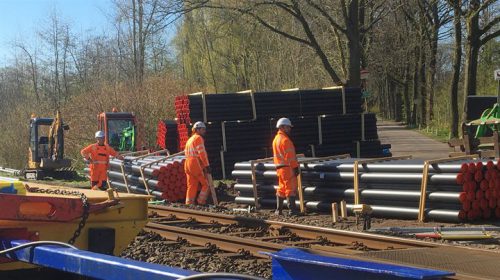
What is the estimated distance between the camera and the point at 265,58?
3881 cm

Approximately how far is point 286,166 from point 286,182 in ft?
1.10

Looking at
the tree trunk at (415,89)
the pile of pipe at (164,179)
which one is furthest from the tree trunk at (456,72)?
the pile of pipe at (164,179)

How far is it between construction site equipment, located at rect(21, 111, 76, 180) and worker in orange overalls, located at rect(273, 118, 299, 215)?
49.3 ft

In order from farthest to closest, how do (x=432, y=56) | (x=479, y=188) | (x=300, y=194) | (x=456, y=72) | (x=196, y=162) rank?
(x=432, y=56) → (x=456, y=72) → (x=196, y=162) → (x=300, y=194) → (x=479, y=188)

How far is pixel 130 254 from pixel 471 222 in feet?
19.6

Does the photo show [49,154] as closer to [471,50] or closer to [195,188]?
[195,188]

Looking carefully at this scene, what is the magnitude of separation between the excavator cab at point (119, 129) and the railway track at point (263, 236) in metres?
12.0

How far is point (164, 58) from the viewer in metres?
49.4

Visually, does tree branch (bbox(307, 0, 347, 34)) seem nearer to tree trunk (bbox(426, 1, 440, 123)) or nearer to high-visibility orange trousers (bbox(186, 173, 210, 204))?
high-visibility orange trousers (bbox(186, 173, 210, 204))

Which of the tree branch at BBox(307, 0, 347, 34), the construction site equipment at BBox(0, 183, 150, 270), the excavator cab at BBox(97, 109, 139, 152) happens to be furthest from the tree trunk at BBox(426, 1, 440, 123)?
the construction site equipment at BBox(0, 183, 150, 270)

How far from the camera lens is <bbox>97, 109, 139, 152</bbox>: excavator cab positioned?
24.2 m

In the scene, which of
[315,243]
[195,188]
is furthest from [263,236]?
[195,188]

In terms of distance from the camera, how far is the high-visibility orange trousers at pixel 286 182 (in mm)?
13016

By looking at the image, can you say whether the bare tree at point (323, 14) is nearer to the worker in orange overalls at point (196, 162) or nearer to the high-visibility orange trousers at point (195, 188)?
the worker in orange overalls at point (196, 162)
